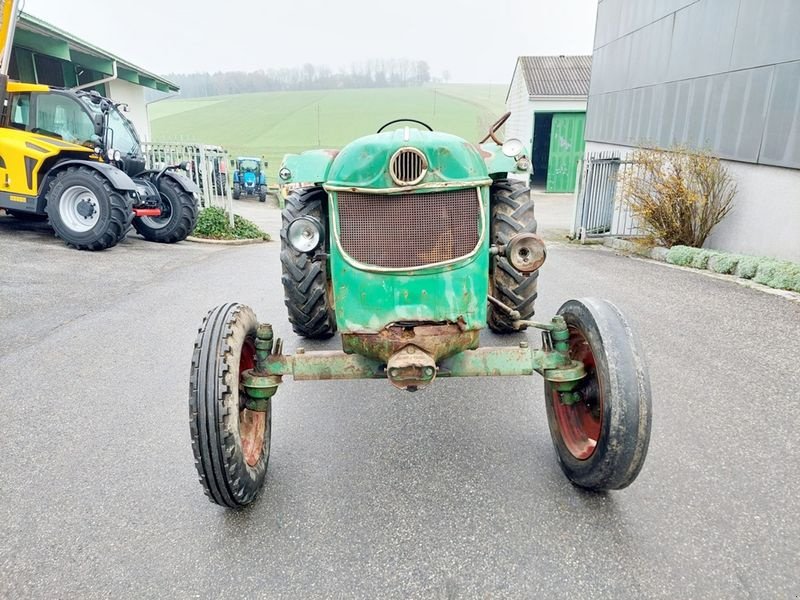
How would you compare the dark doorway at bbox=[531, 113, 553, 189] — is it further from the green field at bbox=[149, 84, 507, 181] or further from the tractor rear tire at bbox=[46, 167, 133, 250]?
the tractor rear tire at bbox=[46, 167, 133, 250]

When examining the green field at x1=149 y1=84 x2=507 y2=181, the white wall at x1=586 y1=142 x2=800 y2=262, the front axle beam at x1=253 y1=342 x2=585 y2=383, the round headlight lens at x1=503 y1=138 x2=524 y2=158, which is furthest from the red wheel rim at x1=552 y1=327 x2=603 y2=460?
the green field at x1=149 y1=84 x2=507 y2=181

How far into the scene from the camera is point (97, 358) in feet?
14.3

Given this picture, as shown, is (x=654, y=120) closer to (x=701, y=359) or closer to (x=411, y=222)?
(x=701, y=359)

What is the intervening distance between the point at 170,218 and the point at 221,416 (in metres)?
7.90

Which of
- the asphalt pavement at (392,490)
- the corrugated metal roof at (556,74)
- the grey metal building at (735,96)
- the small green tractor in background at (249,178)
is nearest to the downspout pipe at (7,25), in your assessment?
the asphalt pavement at (392,490)

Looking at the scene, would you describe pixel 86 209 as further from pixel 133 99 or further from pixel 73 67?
pixel 133 99

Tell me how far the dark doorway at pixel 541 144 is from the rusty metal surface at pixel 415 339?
23032mm

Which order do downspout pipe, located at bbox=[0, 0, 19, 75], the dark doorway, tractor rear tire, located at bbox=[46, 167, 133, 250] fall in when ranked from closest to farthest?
tractor rear tire, located at bbox=[46, 167, 133, 250] < downspout pipe, located at bbox=[0, 0, 19, 75] < the dark doorway

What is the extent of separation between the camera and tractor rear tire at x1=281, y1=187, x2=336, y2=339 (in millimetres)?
3498

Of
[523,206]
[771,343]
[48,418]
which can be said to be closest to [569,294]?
[771,343]

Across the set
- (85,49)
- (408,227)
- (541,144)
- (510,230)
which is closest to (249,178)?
(85,49)

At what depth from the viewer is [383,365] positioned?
2715 mm

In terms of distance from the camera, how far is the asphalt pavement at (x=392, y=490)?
217cm

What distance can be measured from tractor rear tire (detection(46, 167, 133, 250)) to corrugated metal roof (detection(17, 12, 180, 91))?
132 inches
